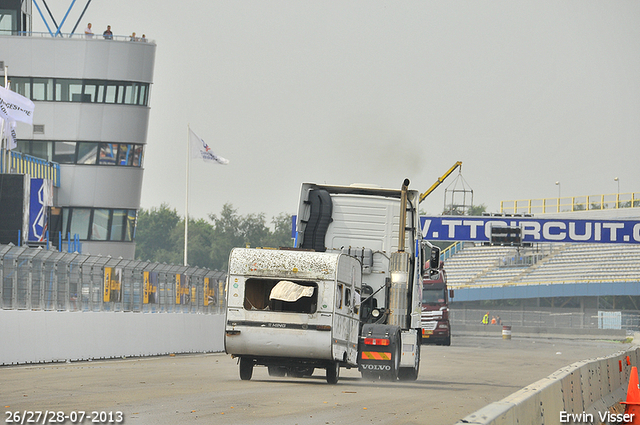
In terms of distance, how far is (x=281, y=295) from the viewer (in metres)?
17.2

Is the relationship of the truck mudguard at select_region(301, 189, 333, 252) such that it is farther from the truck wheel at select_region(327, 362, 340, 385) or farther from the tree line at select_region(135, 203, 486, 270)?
the tree line at select_region(135, 203, 486, 270)

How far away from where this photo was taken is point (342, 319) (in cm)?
1752

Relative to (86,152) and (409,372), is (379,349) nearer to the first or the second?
(409,372)

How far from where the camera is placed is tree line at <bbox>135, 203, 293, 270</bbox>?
146000 millimetres

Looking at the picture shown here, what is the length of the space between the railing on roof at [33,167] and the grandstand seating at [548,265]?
36.4 m

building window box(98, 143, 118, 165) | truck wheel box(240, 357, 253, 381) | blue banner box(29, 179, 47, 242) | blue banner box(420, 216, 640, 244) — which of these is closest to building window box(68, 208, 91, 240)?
building window box(98, 143, 118, 165)

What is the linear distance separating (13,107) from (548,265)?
53.9 meters

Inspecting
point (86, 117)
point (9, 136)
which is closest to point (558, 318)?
point (86, 117)

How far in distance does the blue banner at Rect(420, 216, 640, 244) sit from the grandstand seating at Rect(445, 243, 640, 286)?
62.3 feet

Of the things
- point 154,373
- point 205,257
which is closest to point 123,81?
point 154,373

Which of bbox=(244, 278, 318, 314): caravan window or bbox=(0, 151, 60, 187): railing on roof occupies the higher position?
bbox=(0, 151, 60, 187): railing on roof

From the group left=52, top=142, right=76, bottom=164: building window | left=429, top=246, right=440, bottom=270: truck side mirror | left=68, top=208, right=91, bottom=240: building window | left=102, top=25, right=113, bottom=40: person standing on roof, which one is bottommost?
left=429, top=246, right=440, bottom=270: truck side mirror

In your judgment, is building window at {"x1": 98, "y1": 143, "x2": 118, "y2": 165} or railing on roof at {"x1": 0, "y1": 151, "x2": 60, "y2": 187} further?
building window at {"x1": 98, "y1": 143, "x2": 118, "y2": 165}

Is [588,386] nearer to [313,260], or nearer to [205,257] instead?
[313,260]
